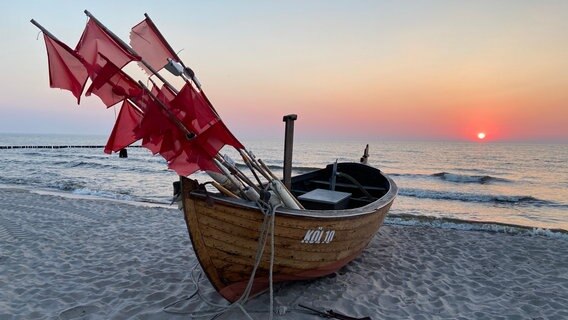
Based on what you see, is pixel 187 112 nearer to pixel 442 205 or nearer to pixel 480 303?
pixel 480 303

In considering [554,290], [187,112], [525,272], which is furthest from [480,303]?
[187,112]

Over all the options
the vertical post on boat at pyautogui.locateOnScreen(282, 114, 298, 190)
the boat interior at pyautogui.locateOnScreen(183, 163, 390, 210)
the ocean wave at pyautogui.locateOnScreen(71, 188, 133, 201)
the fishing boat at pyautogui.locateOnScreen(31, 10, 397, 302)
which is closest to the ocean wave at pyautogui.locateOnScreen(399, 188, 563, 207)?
the boat interior at pyautogui.locateOnScreen(183, 163, 390, 210)

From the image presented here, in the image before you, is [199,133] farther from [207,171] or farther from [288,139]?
[288,139]

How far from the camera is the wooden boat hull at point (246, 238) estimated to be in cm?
404

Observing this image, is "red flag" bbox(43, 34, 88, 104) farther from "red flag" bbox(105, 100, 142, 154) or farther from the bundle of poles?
"red flag" bbox(105, 100, 142, 154)

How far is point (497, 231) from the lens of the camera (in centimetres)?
1002

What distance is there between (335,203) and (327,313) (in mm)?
1668

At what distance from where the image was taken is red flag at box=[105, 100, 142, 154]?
3.66 m

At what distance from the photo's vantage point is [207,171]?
12.9ft

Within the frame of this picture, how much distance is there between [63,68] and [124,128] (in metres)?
0.77

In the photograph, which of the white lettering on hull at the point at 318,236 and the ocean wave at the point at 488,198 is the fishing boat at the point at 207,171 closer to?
the white lettering on hull at the point at 318,236

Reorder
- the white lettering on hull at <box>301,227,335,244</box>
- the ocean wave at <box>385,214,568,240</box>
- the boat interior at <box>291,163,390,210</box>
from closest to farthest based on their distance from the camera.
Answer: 1. the white lettering on hull at <box>301,227,335,244</box>
2. the boat interior at <box>291,163,390,210</box>
3. the ocean wave at <box>385,214,568,240</box>

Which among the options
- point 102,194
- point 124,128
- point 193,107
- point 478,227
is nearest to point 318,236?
point 193,107

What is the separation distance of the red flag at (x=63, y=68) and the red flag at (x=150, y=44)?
0.53m
